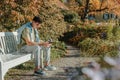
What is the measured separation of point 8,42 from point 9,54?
550mm

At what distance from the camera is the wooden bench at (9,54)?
7.10 meters

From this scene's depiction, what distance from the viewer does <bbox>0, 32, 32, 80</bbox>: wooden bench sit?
23.3 feet

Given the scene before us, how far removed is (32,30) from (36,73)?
39.2 inches

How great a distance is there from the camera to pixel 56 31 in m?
14.0

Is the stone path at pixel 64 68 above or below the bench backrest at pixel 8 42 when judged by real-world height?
below

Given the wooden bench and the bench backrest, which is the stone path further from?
the bench backrest

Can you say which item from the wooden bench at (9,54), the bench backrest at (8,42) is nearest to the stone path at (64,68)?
the wooden bench at (9,54)

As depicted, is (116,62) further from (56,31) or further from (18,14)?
(56,31)

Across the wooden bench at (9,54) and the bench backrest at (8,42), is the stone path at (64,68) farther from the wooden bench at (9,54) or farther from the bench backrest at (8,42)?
the bench backrest at (8,42)

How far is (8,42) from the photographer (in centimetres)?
866

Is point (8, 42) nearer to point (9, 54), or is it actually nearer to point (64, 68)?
point (9, 54)

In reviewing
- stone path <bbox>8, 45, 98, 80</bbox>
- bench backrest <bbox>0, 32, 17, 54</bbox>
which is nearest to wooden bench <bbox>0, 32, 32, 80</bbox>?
bench backrest <bbox>0, 32, 17, 54</bbox>

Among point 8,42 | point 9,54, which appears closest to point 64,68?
point 8,42

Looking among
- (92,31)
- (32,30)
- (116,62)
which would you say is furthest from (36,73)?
(92,31)
